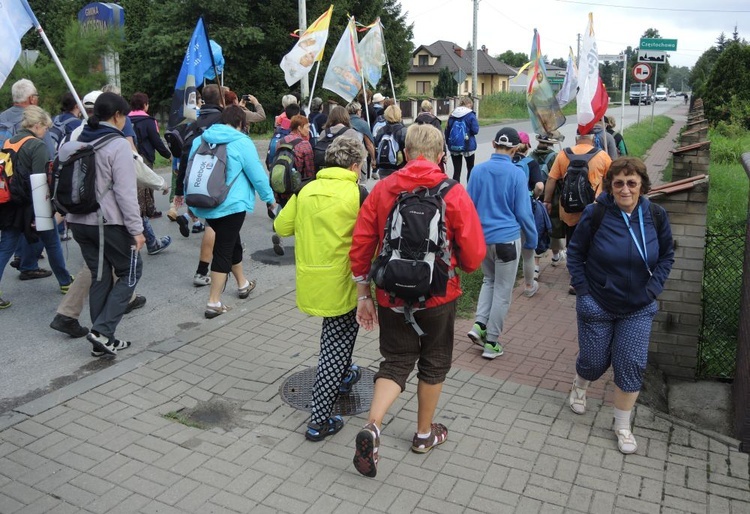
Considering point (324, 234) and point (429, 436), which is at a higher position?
point (324, 234)

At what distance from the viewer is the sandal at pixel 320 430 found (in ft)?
14.1

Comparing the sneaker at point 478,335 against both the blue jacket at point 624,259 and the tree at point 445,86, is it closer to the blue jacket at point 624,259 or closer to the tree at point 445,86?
the blue jacket at point 624,259

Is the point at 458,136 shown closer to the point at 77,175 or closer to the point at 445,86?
the point at 77,175

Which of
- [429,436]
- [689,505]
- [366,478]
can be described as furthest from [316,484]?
[689,505]

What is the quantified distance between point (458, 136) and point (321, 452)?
8.39 m

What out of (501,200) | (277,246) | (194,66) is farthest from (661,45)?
(501,200)

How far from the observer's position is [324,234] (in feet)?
13.5

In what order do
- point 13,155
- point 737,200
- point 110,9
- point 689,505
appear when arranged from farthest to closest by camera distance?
point 110,9 < point 737,200 < point 13,155 < point 689,505

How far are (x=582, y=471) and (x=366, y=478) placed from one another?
4.00ft

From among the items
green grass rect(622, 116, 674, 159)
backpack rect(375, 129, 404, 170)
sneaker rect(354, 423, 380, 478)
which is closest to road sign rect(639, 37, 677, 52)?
green grass rect(622, 116, 674, 159)

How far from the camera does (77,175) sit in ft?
16.7

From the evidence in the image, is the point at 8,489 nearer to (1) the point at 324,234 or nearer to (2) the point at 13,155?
(1) the point at 324,234

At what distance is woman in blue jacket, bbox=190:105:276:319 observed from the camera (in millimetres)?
6066

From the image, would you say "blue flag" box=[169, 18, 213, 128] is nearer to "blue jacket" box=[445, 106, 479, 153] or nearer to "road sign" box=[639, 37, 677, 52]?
"blue jacket" box=[445, 106, 479, 153]
